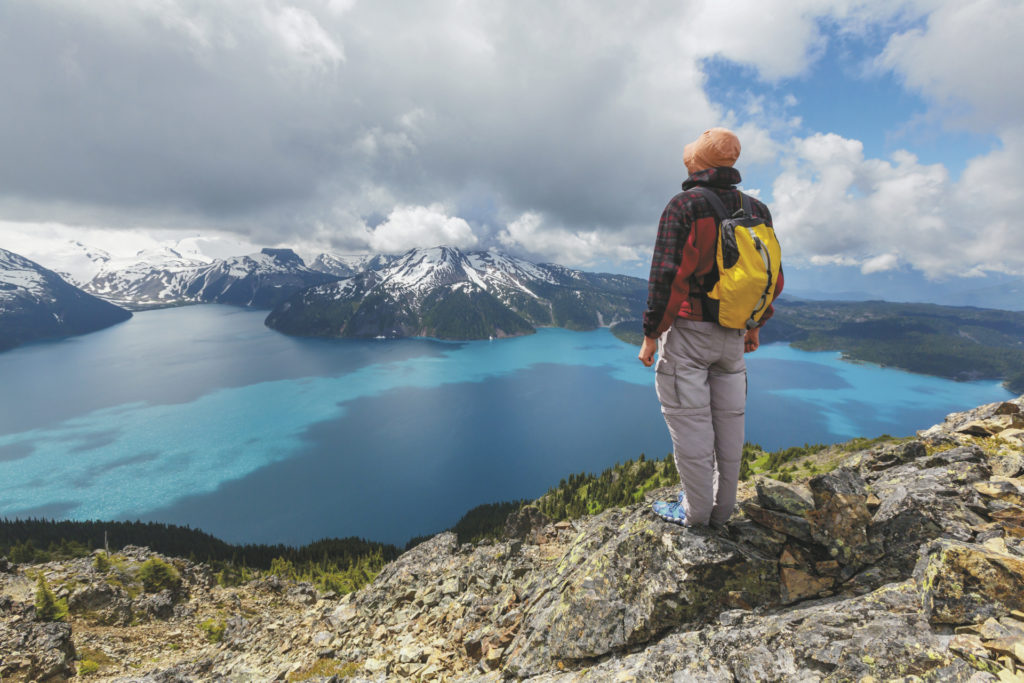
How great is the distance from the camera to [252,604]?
2969 cm

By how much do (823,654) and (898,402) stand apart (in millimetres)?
187601

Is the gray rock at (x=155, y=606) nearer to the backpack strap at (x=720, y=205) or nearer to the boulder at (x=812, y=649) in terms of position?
the boulder at (x=812, y=649)

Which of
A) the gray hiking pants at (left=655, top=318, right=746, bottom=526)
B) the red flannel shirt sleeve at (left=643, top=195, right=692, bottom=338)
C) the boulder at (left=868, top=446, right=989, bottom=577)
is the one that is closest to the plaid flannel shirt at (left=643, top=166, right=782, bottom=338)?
the red flannel shirt sleeve at (left=643, top=195, right=692, bottom=338)

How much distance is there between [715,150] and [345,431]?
4168 inches

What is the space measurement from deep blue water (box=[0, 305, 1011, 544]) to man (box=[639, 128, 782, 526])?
65.3 m

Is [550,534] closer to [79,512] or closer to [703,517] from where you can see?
[703,517]

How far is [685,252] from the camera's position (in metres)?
4.09

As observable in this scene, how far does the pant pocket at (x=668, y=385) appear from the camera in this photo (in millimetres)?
4473

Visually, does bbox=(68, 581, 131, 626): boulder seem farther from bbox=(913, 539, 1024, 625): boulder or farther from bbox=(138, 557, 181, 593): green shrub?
bbox=(913, 539, 1024, 625): boulder

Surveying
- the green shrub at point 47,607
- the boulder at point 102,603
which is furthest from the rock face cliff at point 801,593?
the boulder at point 102,603

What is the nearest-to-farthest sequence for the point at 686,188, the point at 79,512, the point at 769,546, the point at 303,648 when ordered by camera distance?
1. the point at 686,188
2. the point at 769,546
3. the point at 303,648
4. the point at 79,512

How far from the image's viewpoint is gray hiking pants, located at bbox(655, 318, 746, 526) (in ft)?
14.1

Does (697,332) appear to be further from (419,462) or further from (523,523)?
(419,462)

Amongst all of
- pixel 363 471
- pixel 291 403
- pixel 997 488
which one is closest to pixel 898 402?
pixel 363 471
